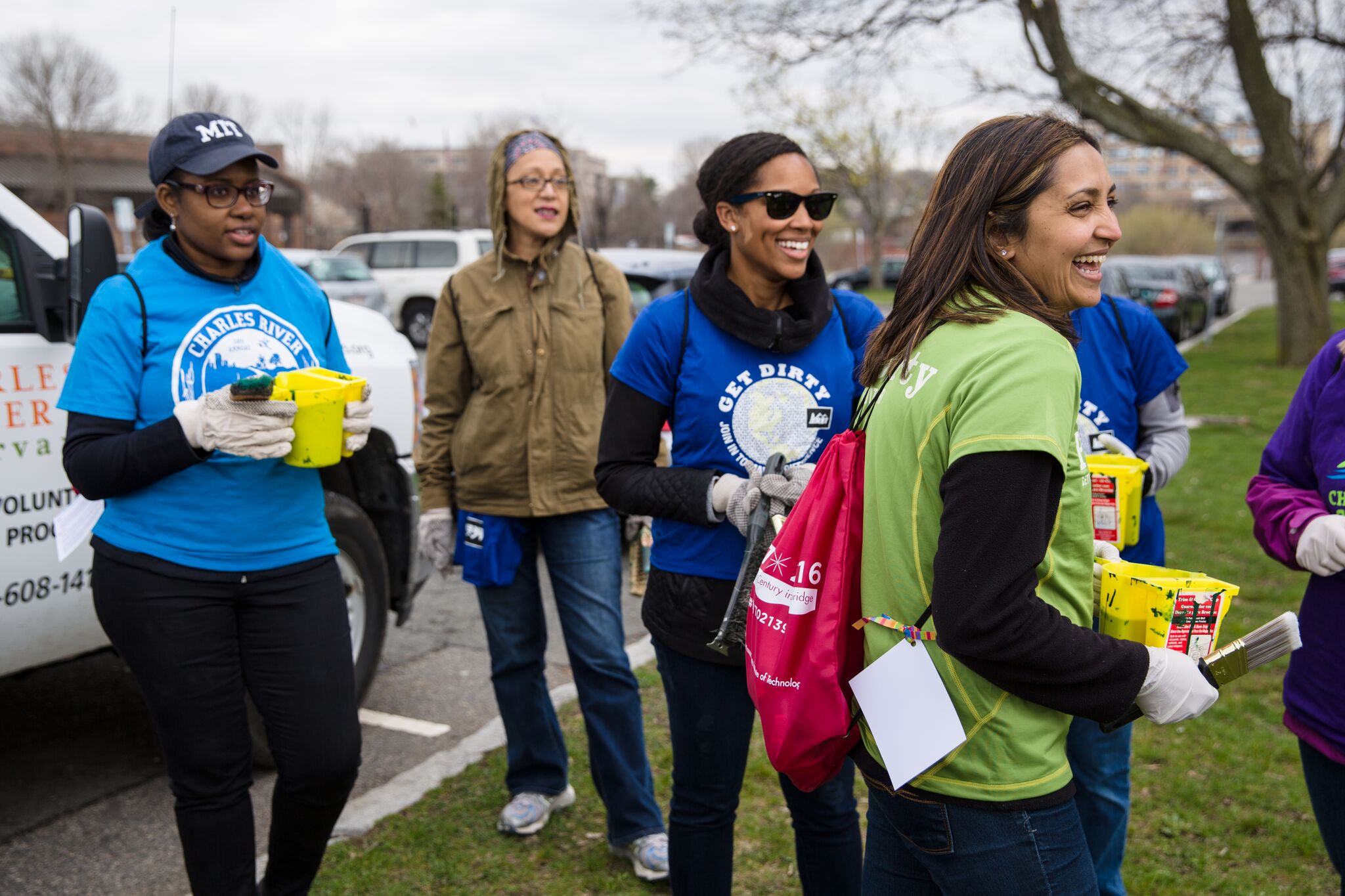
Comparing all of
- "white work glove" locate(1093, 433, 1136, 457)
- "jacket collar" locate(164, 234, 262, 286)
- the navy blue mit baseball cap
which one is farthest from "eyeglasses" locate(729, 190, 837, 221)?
"jacket collar" locate(164, 234, 262, 286)

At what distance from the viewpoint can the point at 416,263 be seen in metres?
22.7

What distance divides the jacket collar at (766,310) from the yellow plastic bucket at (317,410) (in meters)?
0.85

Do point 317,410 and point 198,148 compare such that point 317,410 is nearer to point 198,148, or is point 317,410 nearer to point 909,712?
point 198,148

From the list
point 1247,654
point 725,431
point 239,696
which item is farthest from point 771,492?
point 239,696

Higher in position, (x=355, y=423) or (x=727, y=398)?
(x=727, y=398)

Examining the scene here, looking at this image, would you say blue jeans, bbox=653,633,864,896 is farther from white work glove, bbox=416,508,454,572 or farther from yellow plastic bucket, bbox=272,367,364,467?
white work glove, bbox=416,508,454,572

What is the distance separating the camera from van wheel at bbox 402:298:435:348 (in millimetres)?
21578

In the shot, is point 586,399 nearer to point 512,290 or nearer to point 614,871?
point 512,290

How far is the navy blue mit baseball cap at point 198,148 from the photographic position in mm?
2613

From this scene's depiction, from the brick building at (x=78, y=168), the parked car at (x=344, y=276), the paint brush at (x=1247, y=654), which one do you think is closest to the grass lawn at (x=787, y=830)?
the paint brush at (x=1247, y=654)

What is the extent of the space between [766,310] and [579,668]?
4.60ft

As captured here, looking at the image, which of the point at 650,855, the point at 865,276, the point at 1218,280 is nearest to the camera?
the point at 650,855

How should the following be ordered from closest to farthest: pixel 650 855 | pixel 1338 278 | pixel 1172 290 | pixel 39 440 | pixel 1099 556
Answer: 1. pixel 1099 556
2. pixel 650 855
3. pixel 39 440
4. pixel 1172 290
5. pixel 1338 278

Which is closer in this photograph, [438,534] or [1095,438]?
[1095,438]
